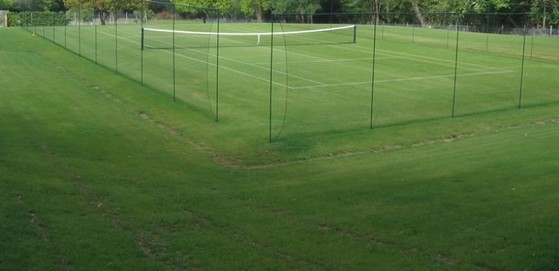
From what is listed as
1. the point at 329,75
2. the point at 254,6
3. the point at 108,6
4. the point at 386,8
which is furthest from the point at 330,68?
the point at 254,6

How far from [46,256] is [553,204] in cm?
820

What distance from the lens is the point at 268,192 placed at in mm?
13797

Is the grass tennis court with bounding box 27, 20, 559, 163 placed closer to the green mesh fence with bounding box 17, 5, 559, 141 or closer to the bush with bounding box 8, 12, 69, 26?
the green mesh fence with bounding box 17, 5, 559, 141

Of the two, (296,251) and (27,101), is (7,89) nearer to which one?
(27,101)

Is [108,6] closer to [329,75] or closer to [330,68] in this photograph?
[330,68]

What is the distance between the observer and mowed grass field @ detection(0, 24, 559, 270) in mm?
9398

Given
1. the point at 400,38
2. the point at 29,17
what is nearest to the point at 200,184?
the point at 400,38

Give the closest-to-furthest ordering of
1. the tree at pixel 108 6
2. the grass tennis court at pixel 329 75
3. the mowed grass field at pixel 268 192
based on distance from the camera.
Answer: the mowed grass field at pixel 268 192
the grass tennis court at pixel 329 75
the tree at pixel 108 6

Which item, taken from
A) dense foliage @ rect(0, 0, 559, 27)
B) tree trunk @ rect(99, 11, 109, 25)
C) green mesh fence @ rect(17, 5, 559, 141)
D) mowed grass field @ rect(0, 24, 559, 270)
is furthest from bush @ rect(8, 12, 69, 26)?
mowed grass field @ rect(0, 24, 559, 270)

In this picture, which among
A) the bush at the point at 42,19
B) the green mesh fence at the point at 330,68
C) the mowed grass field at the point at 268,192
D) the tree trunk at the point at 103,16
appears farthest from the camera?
the bush at the point at 42,19

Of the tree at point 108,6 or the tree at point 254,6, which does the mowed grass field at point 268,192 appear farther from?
the tree at point 254,6

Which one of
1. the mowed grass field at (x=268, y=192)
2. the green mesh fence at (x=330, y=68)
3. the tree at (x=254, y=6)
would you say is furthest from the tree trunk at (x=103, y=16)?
the mowed grass field at (x=268, y=192)

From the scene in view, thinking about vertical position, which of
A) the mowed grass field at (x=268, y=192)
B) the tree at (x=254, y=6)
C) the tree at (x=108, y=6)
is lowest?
the mowed grass field at (x=268, y=192)

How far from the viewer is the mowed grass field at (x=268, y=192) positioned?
30.8ft
